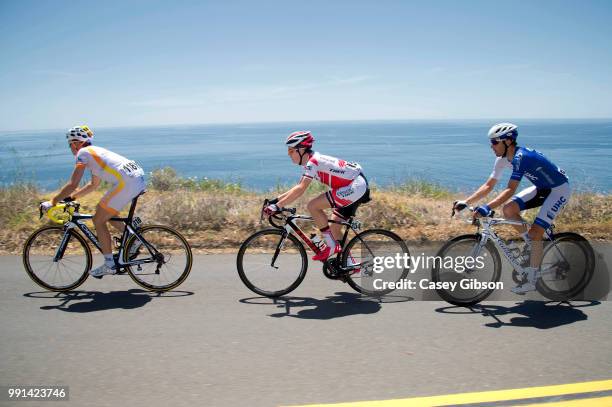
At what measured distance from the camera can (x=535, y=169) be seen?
16.9 ft

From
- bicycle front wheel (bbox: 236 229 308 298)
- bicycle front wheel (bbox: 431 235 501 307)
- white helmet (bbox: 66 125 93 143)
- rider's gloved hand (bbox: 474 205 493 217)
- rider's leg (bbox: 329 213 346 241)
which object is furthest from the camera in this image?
rider's leg (bbox: 329 213 346 241)

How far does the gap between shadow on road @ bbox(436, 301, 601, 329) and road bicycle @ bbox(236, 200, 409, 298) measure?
1041 mm

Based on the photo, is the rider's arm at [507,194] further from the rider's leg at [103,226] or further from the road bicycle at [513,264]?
the rider's leg at [103,226]

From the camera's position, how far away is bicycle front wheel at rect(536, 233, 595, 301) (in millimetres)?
5395

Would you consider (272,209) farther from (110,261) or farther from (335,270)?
(110,261)

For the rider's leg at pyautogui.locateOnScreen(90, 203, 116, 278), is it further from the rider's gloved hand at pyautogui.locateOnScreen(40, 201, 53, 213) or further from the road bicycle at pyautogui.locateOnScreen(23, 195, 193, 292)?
the rider's gloved hand at pyautogui.locateOnScreen(40, 201, 53, 213)

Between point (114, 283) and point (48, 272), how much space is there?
873 mm

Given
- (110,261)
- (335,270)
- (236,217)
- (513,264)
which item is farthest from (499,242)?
(236,217)

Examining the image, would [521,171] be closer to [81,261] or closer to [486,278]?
[486,278]

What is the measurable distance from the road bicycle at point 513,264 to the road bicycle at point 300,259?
79 cm

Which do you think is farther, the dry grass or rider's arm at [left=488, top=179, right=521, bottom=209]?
the dry grass

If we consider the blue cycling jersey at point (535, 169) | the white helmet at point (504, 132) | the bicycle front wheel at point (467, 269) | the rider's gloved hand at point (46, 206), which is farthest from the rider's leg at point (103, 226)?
the blue cycling jersey at point (535, 169)

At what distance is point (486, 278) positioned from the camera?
5.34 m

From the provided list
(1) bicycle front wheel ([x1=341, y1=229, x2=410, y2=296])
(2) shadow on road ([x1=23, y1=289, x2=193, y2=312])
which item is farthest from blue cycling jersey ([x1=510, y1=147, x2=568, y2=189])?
(2) shadow on road ([x1=23, y1=289, x2=193, y2=312])
